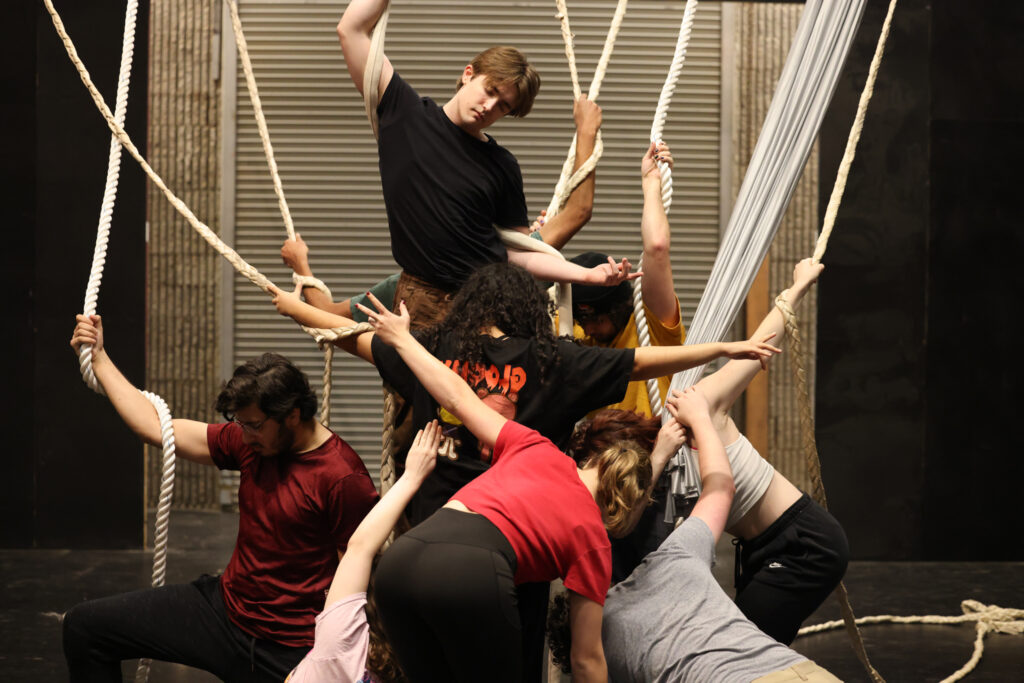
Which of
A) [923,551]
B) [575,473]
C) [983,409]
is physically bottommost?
[923,551]

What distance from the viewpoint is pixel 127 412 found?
2240 millimetres

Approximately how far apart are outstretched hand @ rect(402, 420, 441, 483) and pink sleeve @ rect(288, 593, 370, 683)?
0.81 feet

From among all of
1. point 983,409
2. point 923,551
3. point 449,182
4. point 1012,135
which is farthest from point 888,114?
point 449,182

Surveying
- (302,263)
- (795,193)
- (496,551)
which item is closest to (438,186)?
(302,263)

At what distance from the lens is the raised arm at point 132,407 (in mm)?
2197

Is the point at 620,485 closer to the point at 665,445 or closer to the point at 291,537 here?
the point at 665,445

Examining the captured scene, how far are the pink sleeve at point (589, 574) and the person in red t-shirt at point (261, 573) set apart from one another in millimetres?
555

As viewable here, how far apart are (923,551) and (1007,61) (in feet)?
6.45

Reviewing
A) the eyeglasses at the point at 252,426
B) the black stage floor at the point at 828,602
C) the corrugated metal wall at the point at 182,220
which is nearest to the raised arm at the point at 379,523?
the eyeglasses at the point at 252,426

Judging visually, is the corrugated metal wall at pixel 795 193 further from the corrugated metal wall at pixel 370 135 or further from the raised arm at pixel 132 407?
the raised arm at pixel 132 407

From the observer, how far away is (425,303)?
2.28 meters

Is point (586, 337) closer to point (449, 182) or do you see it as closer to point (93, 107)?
point (449, 182)

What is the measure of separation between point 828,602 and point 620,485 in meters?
2.27

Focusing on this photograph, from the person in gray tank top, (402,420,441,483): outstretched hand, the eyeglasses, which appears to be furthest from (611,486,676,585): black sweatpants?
the eyeglasses
